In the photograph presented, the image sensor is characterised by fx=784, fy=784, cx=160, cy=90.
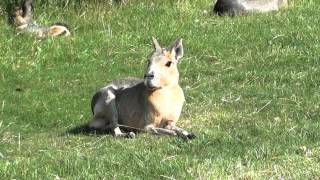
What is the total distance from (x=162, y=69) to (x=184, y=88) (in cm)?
241

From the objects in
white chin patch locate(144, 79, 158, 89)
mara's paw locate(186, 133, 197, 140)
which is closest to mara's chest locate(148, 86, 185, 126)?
white chin patch locate(144, 79, 158, 89)

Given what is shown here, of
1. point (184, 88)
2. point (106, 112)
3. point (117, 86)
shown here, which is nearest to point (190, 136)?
point (106, 112)

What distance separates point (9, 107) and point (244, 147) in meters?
4.03

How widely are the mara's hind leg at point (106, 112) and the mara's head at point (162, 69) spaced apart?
74cm

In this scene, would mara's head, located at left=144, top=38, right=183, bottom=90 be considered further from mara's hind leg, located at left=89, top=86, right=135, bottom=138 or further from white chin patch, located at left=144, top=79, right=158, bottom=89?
mara's hind leg, located at left=89, top=86, right=135, bottom=138

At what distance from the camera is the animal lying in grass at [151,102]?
718cm

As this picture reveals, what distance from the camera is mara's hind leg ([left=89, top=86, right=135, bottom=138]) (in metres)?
7.79

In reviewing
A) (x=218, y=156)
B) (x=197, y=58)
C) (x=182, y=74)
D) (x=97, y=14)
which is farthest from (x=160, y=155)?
(x=97, y=14)

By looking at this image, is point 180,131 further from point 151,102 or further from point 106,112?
point 106,112

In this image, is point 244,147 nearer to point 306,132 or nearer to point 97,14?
point 306,132

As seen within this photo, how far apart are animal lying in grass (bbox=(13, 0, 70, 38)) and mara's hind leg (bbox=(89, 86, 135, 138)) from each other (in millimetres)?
4323

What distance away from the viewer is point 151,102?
24.0 feet

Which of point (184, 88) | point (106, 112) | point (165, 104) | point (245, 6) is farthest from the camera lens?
point (245, 6)

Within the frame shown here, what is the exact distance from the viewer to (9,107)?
936 cm
